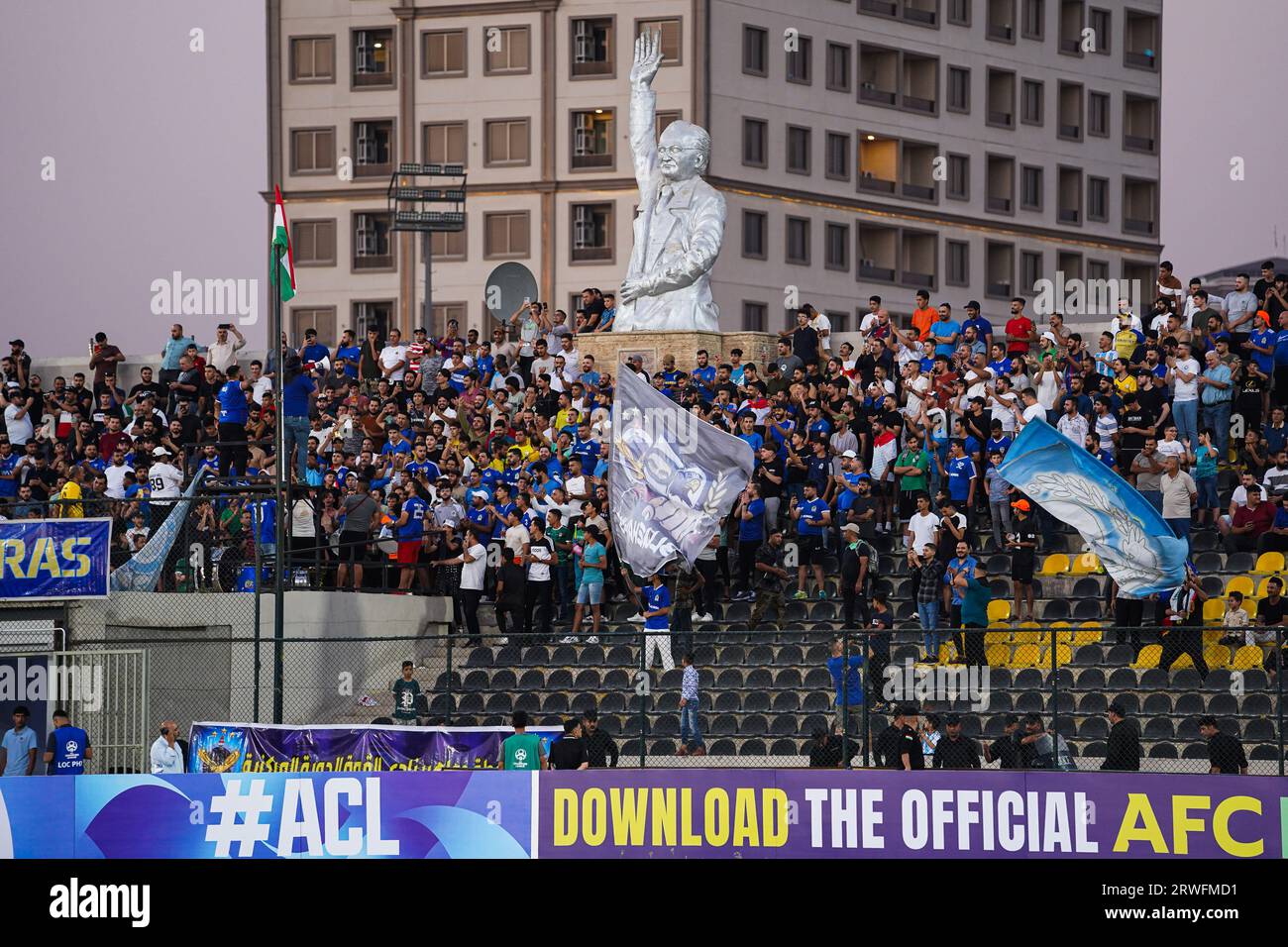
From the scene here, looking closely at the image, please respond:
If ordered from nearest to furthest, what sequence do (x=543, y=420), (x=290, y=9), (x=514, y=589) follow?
(x=514, y=589), (x=543, y=420), (x=290, y=9)

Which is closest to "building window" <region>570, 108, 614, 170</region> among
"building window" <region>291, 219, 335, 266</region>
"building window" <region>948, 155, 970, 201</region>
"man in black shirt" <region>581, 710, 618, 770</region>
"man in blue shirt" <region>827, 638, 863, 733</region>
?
"building window" <region>291, 219, 335, 266</region>

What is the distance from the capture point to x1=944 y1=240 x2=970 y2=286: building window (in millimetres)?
86062

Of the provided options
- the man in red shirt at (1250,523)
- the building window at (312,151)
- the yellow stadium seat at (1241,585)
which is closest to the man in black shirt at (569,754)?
the yellow stadium seat at (1241,585)

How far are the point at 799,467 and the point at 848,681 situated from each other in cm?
727

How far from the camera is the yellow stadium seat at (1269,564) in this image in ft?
96.2

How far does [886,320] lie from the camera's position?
1449 inches

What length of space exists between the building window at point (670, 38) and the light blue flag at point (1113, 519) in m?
54.5

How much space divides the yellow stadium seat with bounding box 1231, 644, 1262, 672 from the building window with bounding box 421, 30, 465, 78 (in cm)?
6095

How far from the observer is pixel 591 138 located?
3231 inches

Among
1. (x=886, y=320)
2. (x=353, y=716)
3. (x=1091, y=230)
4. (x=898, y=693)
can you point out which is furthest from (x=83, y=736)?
(x=1091, y=230)

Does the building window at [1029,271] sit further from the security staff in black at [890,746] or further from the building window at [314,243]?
the security staff in black at [890,746]

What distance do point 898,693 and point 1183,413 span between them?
8779 millimetres
